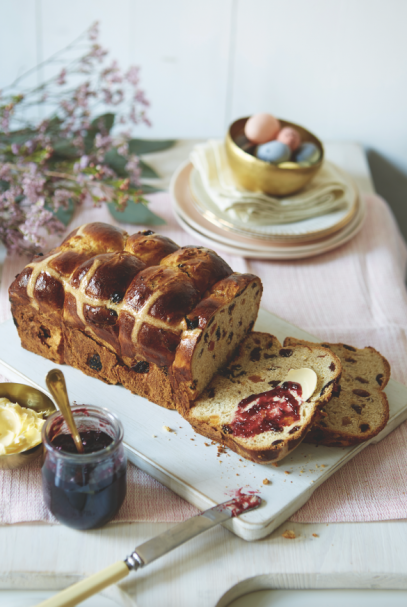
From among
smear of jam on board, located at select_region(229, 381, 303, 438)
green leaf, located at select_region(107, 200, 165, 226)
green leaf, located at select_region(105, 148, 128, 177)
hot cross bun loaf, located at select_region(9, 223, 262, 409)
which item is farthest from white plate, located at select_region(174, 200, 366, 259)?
smear of jam on board, located at select_region(229, 381, 303, 438)

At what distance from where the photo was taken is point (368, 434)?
6.25 feet

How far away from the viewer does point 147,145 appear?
382 cm

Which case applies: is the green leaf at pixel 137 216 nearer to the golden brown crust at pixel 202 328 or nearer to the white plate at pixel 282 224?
the white plate at pixel 282 224

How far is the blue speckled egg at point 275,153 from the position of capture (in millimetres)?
3020

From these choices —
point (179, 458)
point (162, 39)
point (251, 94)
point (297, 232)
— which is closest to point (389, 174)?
point (251, 94)

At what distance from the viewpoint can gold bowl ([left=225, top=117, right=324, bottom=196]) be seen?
298cm

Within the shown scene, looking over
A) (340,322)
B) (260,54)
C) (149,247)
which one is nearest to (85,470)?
(149,247)

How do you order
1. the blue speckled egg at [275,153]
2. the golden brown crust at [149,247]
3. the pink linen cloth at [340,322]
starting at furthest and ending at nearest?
1. the blue speckled egg at [275,153]
2. the golden brown crust at [149,247]
3. the pink linen cloth at [340,322]

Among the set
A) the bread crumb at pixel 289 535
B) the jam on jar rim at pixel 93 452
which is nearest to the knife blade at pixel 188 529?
the bread crumb at pixel 289 535

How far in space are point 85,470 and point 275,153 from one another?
2.02 metres

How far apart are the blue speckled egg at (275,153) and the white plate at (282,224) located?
0.34m

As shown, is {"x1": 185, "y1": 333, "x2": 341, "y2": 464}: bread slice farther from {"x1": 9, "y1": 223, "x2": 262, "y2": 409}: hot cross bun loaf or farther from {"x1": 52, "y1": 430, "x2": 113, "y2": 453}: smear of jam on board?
{"x1": 52, "y1": 430, "x2": 113, "y2": 453}: smear of jam on board

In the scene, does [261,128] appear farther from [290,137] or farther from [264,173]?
[264,173]

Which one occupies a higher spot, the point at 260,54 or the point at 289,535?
the point at 260,54
